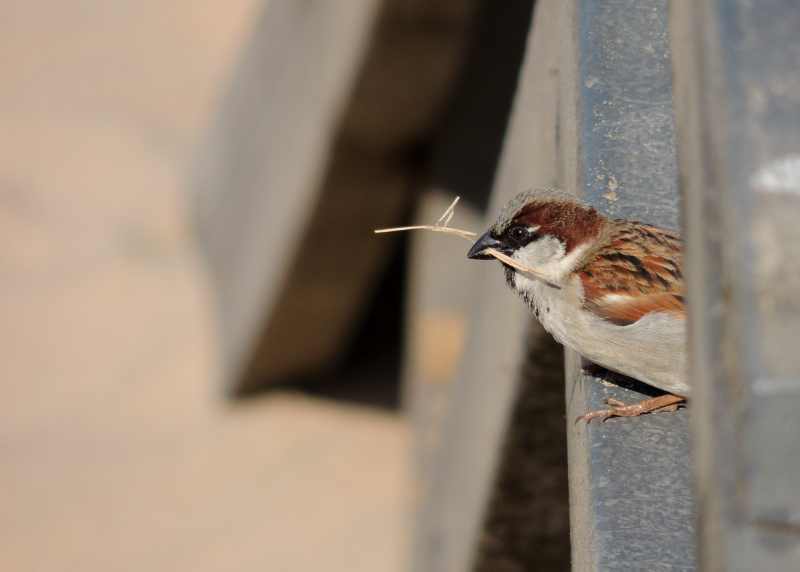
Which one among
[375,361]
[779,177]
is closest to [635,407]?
[779,177]

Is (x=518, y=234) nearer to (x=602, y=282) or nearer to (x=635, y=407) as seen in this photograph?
(x=602, y=282)

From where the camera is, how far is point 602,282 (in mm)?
2656

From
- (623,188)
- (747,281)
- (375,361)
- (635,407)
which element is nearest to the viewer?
(747,281)

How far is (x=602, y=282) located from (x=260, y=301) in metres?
4.05

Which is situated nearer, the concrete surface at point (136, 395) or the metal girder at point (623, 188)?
the metal girder at point (623, 188)

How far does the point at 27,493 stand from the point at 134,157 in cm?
279

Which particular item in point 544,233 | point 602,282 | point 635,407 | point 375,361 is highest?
point 375,361

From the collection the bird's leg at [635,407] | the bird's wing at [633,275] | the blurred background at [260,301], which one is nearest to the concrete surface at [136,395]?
the blurred background at [260,301]

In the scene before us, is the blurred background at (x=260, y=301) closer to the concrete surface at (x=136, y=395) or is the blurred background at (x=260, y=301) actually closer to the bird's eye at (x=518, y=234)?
the concrete surface at (x=136, y=395)

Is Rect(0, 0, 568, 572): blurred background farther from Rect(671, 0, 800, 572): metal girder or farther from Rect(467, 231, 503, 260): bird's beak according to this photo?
Rect(671, 0, 800, 572): metal girder

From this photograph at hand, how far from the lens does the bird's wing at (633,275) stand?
2.59 metres

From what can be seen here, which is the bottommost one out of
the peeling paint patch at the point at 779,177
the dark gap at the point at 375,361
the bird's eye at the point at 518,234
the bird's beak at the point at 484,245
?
the peeling paint patch at the point at 779,177

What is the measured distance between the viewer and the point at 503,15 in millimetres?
5543

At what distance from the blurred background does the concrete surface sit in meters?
0.01
